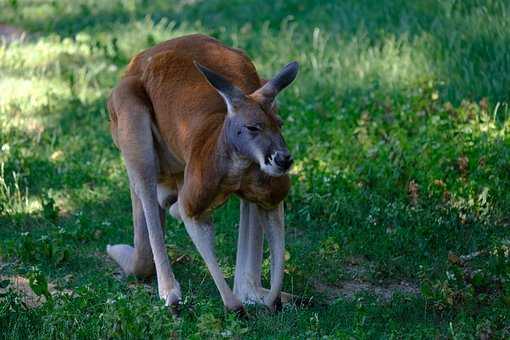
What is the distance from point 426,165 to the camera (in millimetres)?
7871

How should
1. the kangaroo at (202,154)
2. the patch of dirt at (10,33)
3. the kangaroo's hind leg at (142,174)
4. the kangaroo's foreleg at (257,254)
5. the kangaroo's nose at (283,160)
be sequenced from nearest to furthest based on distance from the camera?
1. the kangaroo's nose at (283,160)
2. the kangaroo at (202,154)
3. the kangaroo's foreleg at (257,254)
4. the kangaroo's hind leg at (142,174)
5. the patch of dirt at (10,33)

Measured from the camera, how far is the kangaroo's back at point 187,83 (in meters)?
6.39

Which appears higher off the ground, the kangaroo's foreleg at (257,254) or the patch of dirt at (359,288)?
the kangaroo's foreleg at (257,254)

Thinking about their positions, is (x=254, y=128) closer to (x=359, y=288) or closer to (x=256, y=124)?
(x=256, y=124)

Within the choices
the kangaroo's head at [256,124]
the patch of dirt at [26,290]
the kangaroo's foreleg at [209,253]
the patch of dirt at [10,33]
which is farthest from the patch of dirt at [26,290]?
the patch of dirt at [10,33]

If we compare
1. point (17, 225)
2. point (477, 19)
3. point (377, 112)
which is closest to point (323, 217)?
point (377, 112)

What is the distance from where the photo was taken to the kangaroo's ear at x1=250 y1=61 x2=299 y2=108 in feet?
19.3

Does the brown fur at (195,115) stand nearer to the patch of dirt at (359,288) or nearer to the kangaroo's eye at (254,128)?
the kangaroo's eye at (254,128)

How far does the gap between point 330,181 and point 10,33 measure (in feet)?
19.7

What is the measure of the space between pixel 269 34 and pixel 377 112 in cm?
271

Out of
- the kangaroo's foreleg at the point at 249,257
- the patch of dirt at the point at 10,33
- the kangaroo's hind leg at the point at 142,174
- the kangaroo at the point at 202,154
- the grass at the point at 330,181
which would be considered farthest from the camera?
the patch of dirt at the point at 10,33

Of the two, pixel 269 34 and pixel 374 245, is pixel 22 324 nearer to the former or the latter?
pixel 374 245

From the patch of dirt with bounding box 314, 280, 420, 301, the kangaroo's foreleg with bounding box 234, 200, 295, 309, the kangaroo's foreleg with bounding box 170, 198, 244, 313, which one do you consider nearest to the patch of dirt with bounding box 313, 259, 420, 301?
the patch of dirt with bounding box 314, 280, 420, 301

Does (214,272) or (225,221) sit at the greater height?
(214,272)
